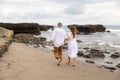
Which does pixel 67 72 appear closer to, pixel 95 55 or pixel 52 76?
pixel 52 76

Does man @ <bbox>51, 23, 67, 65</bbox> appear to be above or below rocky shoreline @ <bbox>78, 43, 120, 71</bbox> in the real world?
above

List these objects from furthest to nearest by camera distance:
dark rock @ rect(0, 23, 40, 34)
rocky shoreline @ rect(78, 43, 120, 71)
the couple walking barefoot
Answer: dark rock @ rect(0, 23, 40, 34), rocky shoreline @ rect(78, 43, 120, 71), the couple walking barefoot

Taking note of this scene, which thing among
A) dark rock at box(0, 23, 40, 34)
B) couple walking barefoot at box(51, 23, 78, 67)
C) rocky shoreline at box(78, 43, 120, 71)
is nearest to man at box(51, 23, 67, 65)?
couple walking barefoot at box(51, 23, 78, 67)

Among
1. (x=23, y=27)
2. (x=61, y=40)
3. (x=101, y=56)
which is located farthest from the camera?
(x=23, y=27)

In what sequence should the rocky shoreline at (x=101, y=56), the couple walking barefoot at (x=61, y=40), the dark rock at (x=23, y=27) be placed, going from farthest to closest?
the dark rock at (x=23, y=27), the rocky shoreline at (x=101, y=56), the couple walking barefoot at (x=61, y=40)

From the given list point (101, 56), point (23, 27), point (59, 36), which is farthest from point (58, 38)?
point (23, 27)

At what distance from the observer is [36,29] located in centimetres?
5400

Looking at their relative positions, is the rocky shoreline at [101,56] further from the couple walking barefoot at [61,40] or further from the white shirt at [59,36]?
the white shirt at [59,36]

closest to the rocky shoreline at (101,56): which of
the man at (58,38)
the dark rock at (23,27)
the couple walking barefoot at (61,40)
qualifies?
the couple walking barefoot at (61,40)

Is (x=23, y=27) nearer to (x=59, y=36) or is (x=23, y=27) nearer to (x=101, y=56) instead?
(x=101, y=56)

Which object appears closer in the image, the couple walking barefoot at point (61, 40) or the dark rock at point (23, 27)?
the couple walking barefoot at point (61, 40)

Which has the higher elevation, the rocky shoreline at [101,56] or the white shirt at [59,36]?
the white shirt at [59,36]

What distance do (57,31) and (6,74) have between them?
3.33 meters

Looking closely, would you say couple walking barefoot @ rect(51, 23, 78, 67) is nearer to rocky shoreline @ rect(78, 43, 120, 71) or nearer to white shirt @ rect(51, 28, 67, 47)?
white shirt @ rect(51, 28, 67, 47)
